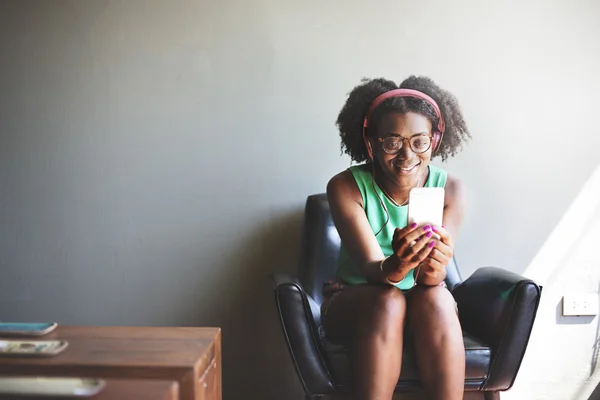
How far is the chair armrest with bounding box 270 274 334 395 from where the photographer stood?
1.51 metres

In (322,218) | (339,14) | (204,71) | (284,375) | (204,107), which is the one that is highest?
(339,14)

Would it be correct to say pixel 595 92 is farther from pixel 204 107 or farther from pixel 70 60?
pixel 70 60

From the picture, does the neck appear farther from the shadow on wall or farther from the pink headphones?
the shadow on wall

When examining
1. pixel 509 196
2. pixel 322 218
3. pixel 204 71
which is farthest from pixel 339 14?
pixel 509 196

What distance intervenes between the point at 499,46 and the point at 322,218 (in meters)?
0.99

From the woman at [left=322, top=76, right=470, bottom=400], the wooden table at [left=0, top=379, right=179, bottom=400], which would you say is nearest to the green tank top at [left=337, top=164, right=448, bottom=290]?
the woman at [left=322, top=76, right=470, bottom=400]

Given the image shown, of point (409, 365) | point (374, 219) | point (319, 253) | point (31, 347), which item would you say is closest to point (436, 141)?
point (374, 219)

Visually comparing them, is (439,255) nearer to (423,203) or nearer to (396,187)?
(423,203)

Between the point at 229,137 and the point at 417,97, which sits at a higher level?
the point at 417,97

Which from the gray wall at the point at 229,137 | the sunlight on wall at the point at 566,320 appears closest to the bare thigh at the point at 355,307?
the gray wall at the point at 229,137

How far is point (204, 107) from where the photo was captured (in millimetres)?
2127

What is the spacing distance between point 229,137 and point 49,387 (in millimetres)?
1216

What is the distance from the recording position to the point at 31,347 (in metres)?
1.21

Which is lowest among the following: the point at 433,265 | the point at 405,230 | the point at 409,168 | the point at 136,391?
the point at 136,391
